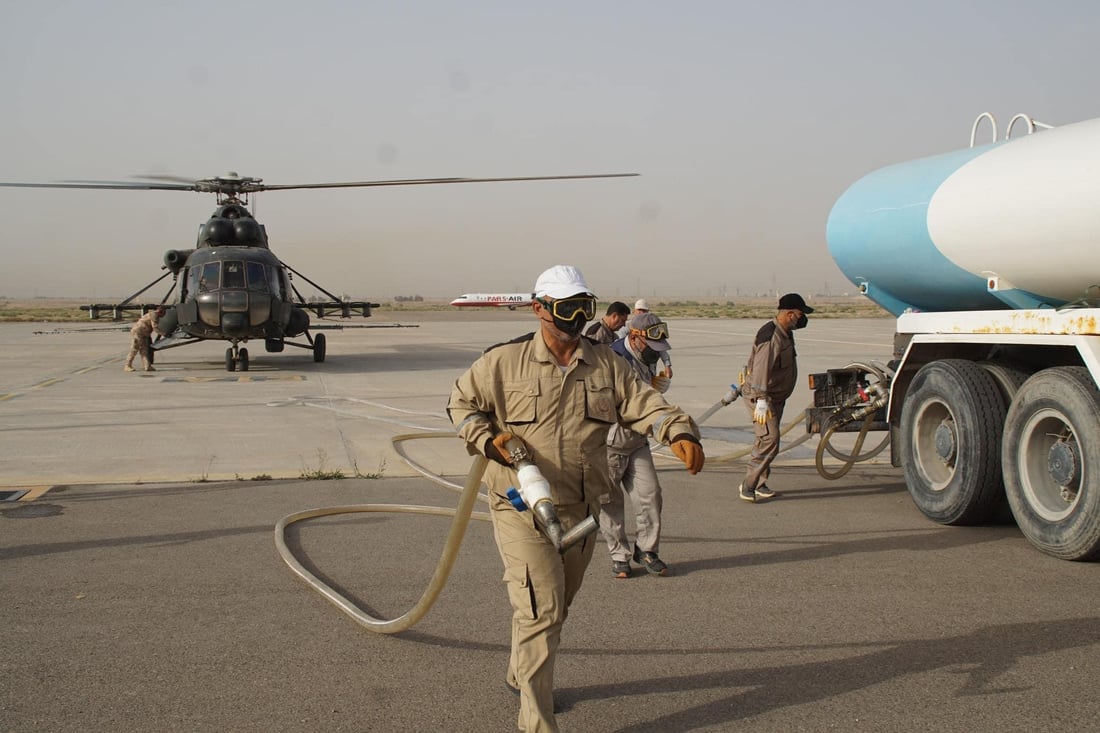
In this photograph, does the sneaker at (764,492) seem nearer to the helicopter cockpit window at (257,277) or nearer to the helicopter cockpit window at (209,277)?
the helicopter cockpit window at (257,277)

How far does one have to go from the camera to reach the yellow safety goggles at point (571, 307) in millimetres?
4309

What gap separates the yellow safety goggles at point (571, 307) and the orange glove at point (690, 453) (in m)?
0.65

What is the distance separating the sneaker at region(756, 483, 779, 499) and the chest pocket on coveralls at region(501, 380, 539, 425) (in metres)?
5.15

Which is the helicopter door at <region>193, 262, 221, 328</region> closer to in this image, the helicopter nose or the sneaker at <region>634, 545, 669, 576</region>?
the helicopter nose

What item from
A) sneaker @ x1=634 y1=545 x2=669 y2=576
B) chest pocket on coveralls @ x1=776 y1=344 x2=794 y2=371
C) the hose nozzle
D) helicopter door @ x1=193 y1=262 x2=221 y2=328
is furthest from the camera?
helicopter door @ x1=193 y1=262 x2=221 y2=328

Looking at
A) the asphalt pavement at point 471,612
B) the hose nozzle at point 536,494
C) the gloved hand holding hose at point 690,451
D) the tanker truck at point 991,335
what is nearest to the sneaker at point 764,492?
the asphalt pavement at point 471,612

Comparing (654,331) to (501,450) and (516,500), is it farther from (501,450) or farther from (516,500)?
(516,500)

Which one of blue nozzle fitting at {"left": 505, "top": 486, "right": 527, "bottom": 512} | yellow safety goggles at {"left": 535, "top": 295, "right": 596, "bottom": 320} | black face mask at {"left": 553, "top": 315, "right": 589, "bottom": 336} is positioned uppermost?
yellow safety goggles at {"left": 535, "top": 295, "right": 596, "bottom": 320}

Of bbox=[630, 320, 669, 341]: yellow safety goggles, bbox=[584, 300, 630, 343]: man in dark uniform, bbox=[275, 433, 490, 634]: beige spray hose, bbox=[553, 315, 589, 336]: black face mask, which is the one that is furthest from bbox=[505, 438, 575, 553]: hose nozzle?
bbox=[584, 300, 630, 343]: man in dark uniform

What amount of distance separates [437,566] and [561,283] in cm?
211

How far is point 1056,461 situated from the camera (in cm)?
674

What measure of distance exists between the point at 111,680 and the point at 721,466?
7244 millimetres

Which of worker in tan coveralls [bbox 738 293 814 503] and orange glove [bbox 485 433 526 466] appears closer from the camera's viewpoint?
orange glove [bbox 485 433 526 466]

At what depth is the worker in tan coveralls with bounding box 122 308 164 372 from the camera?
2204cm
